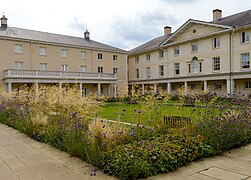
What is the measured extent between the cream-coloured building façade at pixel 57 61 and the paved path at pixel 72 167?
64.5ft

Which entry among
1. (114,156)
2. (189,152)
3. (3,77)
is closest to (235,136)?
(189,152)

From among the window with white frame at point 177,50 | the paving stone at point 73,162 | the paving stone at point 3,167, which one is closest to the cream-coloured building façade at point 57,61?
the window with white frame at point 177,50

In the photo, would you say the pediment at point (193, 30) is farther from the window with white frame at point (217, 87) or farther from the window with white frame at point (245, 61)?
the window with white frame at point (217, 87)

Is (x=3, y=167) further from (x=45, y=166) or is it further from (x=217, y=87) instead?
(x=217, y=87)

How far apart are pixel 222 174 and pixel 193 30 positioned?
98.3 ft

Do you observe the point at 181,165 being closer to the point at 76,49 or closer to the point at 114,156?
the point at 114,156

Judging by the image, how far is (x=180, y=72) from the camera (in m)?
33.0

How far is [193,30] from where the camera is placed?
31688 mm

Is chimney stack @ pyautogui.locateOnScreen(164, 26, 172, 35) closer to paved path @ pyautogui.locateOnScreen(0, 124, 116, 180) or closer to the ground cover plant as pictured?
the ground cover plant

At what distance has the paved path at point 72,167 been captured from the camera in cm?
432

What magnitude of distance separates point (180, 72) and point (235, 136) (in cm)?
2737

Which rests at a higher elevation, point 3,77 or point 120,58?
point 120,58

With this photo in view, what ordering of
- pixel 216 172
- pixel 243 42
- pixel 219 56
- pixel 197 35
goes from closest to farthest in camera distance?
pixel 216 172, pixel 243 42, pixel 219 56, pixel 197 35

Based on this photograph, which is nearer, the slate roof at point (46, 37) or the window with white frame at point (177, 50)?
the slate roof at point (46, 37)
